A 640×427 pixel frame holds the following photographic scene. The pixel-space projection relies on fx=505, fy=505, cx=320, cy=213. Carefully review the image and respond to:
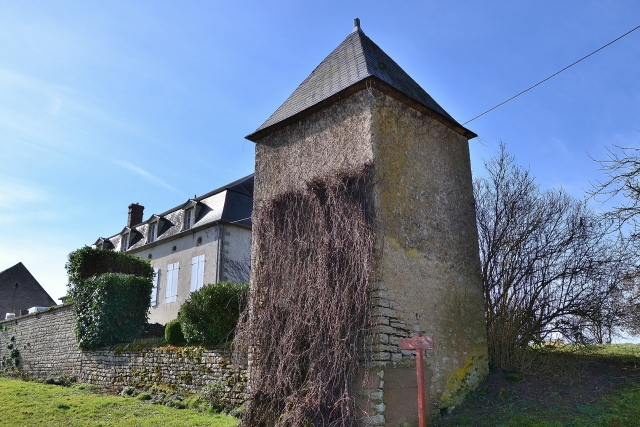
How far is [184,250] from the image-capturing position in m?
17.6

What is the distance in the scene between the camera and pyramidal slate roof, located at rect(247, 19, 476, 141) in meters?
7.84

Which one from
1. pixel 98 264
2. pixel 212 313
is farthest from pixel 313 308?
pixel 98 264

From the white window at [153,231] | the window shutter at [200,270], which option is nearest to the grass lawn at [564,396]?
the window shutter at [200,270]

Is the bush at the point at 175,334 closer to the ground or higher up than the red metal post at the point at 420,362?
higher up

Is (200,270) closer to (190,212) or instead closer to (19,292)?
(190,212)

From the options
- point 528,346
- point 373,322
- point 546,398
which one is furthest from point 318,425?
point 528,346

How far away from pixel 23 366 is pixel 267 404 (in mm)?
12307

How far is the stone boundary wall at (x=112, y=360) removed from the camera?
8.73m

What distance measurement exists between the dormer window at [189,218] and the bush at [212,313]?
8459mm

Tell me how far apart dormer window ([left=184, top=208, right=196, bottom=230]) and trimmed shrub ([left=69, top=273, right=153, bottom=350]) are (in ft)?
15.4

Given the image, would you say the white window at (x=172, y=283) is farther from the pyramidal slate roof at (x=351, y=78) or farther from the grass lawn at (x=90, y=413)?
the pyramidal slate roof at (x=351, y=78)

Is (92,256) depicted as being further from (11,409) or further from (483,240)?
(483,240)

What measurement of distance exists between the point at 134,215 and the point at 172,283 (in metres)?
6.72

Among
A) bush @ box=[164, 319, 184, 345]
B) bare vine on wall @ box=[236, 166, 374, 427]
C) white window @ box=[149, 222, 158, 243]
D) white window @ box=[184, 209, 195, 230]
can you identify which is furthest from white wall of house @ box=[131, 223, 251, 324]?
bare vine on wall @ box=[236, 166, 374, 427]
